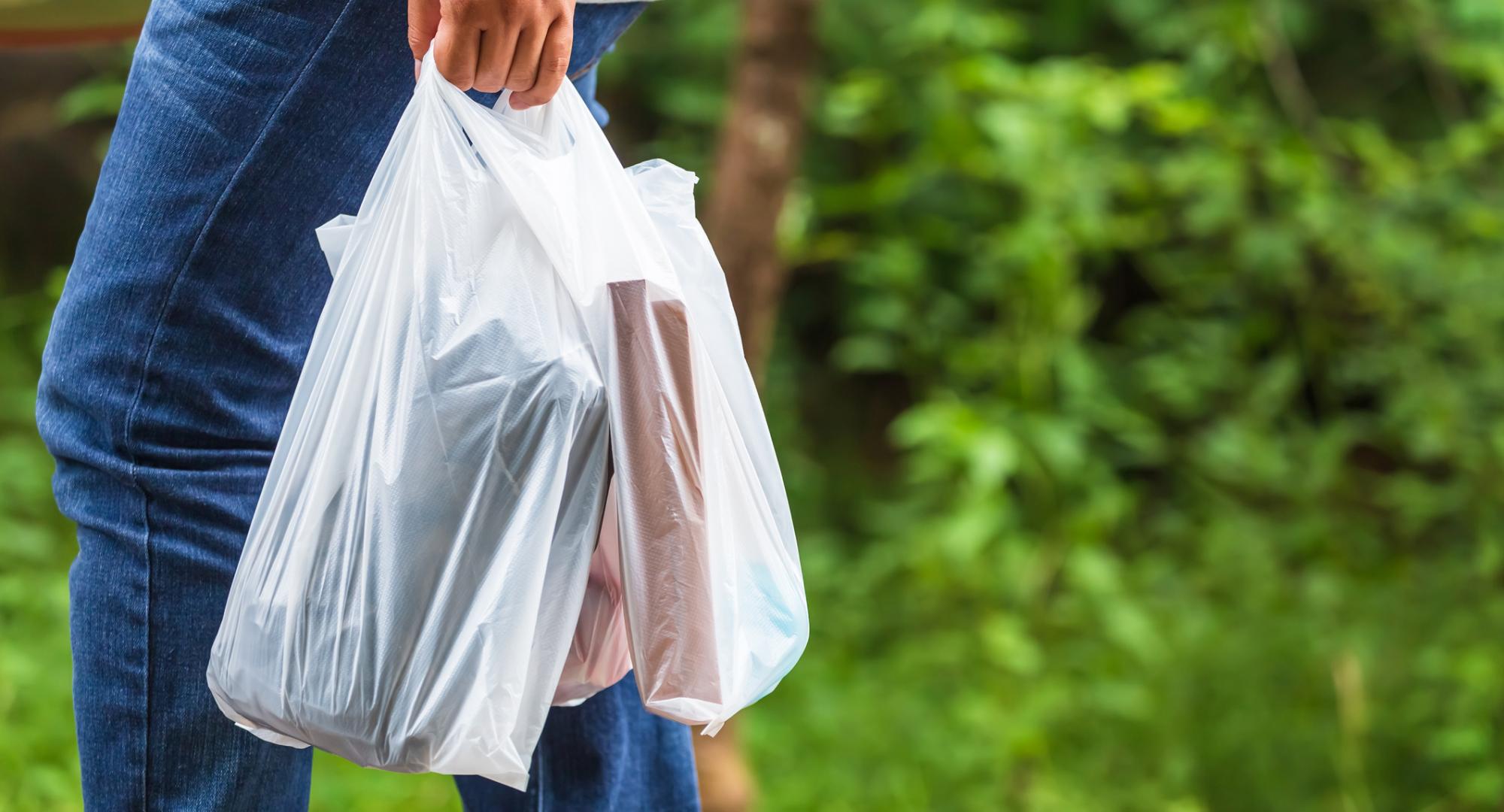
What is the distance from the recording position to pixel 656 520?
0.74 meters

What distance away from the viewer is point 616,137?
3.46 m

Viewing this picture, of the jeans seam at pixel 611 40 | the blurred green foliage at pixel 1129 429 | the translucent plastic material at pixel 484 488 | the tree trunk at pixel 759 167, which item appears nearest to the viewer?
the translucent plastic material at pixel 484 488

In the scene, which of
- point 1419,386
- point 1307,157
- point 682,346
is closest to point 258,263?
point 682,346

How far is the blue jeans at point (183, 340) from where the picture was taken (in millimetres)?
762

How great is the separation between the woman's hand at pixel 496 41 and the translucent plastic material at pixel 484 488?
20mm

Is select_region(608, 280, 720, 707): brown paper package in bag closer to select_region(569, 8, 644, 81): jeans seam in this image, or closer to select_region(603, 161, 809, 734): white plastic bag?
select_region(603, 161, 809, 734): white plastic bag

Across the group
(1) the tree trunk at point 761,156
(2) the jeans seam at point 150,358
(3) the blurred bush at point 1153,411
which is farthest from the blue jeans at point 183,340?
(3) the blurred bush at point 1153,411

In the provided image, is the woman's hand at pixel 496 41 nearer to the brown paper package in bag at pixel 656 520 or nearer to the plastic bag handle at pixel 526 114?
the plastic bag handle at pixel 526 114

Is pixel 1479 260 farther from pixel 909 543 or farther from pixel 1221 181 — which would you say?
pixel 909 543

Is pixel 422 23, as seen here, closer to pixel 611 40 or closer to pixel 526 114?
pixel 526 114

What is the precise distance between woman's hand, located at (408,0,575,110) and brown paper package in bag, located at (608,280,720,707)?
14 cm

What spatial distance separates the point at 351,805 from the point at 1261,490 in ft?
6.41

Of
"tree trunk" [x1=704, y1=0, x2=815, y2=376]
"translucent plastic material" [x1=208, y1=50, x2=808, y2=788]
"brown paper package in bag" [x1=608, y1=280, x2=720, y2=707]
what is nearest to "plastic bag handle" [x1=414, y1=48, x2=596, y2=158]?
"translucent plastic material" [x1=208, y1=50, x2=808, y2=788]

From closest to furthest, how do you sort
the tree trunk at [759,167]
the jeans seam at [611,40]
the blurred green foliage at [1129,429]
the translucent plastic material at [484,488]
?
the translucent plastic material at [484,488] → the jeans seam at [611,40] → the tree trunk at [759,167] → the blurred green foliage at [1129,429]
